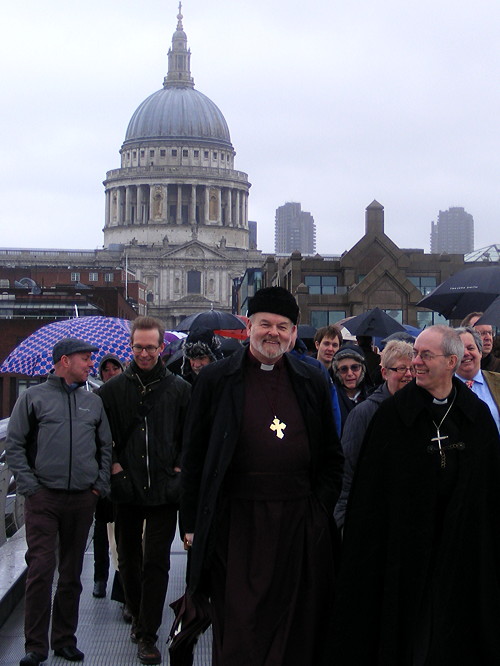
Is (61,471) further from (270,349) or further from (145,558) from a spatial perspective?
A: (270,349)

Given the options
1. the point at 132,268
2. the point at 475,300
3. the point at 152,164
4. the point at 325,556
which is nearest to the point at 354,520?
the point at 325,556

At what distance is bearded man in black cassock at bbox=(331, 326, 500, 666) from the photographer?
542 centimetres

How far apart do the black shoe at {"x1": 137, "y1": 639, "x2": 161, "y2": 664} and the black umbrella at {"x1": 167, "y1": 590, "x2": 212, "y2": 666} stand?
50.3 inches

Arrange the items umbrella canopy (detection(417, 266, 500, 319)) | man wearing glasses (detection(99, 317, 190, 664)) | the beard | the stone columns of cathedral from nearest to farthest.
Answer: the beard → man wearing glasses (detection(99, 317, 190, 664)) → umbrella canopy (detection(417, 266, 500, 319)) → the stone columns of cathedral

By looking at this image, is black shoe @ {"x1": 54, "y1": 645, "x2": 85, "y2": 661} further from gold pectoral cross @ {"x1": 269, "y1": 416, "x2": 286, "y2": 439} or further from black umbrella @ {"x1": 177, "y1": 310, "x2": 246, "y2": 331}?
black umbrella @ {"x1": 177, "y1": 310, "x2": 246, "y2": 331}

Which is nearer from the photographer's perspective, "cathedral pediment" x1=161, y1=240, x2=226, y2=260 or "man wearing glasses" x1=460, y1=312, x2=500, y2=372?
"man wearing glasses" x1=460, y1=312, x2=500, y2=372

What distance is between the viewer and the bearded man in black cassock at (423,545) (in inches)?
213

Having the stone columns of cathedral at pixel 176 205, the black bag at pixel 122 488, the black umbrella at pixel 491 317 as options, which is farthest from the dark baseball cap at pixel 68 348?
the stone columns of cathedral at pixel 176 205

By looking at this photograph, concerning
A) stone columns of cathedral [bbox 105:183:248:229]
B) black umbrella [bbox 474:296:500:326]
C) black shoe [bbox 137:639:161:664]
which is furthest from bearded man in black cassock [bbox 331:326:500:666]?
stone columns of cathedral [bbox 105:183:248:229]

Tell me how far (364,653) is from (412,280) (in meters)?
48.2

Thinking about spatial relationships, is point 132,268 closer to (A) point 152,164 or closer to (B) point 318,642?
(A) point 152,164

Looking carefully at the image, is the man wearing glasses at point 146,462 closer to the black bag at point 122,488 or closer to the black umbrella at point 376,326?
the black bag at point 122,488

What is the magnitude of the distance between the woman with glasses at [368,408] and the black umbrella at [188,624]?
978mm

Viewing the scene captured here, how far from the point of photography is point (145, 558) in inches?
294
